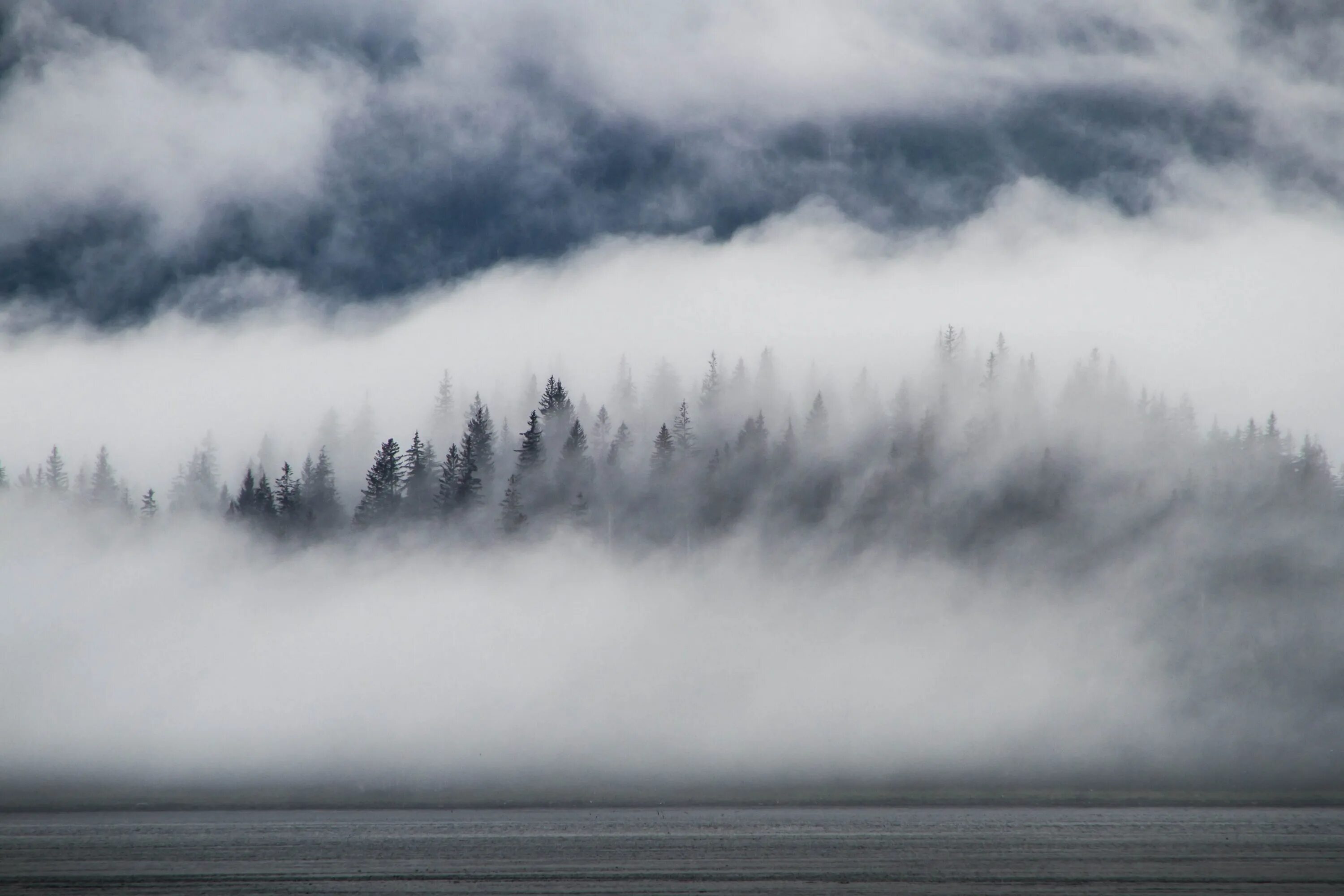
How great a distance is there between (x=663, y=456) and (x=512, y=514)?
30.5 meters

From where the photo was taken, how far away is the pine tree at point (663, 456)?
192625mm

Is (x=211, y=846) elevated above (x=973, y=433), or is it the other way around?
(x=973, y=433)

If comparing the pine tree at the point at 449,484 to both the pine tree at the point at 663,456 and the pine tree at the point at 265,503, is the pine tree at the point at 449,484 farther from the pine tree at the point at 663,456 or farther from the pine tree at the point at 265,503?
the pine tree at the point at 663,456

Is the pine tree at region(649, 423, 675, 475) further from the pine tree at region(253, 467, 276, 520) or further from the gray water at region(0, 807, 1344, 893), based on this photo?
the gray water at region(0, 807, 1344, 893)

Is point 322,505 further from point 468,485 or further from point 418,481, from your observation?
point 468,485

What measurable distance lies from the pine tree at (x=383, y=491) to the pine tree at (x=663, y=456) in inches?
1397

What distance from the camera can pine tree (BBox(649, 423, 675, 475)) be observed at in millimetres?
192625

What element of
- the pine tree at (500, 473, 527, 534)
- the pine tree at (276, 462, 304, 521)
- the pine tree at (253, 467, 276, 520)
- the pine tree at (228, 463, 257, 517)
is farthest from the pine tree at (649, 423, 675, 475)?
the pine tree at (228, 463, 257, 517)

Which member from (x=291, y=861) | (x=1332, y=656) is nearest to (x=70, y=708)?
(x=291, y=861)

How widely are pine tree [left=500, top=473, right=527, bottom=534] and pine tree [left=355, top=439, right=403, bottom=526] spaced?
18.9 m

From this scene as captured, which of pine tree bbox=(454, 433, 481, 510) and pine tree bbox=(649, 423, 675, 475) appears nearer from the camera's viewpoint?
pine tree bbox=(454, 433, 481, 510)

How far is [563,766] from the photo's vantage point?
117375mm

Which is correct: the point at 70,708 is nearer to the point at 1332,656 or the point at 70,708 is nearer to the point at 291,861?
the point at 291,861

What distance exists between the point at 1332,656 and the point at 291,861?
12356 cm
